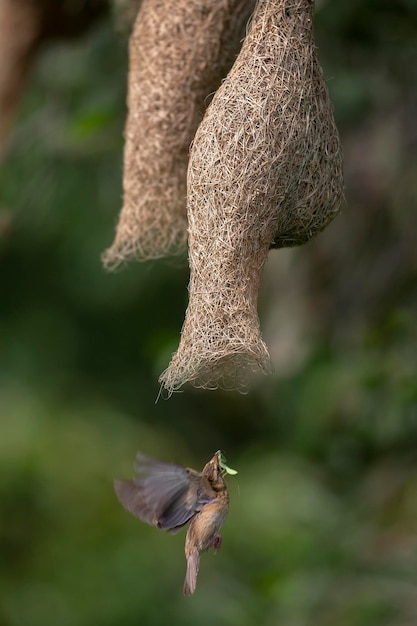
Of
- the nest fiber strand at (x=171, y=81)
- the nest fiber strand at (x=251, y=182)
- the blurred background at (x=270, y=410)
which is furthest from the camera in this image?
the blurred background at (x=270, y=410)

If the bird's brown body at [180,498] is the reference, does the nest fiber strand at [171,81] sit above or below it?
above

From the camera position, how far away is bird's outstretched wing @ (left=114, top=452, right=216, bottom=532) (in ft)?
6.59

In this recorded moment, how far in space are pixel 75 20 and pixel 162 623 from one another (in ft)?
6.95

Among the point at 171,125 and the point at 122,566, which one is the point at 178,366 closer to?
the point at 171,125

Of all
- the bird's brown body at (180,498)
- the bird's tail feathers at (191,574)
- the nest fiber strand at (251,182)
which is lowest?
the bird's tail feathers at (191,574)

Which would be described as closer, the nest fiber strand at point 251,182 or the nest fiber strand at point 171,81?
the nest fiber strand at point 251,182

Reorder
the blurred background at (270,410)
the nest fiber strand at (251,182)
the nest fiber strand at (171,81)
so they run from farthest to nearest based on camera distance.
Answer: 1. the blurred background at (270,410)
2. the nest fiber strand at (171,81)
3. the nest fiber strand at (251,182)

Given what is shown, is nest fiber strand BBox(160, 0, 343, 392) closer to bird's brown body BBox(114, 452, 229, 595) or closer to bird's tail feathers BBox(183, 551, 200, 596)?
bird's brown body BBox(114, 452, 229, 595)

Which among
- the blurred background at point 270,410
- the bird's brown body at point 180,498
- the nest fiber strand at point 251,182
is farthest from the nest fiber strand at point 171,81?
the bird's brown body at point 180,498

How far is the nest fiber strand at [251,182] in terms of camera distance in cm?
197

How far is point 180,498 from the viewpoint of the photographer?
2041 mm

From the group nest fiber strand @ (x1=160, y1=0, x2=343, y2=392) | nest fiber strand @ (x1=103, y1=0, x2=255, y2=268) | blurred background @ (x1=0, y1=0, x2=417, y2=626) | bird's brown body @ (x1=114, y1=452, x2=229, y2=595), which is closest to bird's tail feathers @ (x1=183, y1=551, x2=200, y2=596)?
bird's brown body @ (x1=114, y1=452, x2=229, y2=595)

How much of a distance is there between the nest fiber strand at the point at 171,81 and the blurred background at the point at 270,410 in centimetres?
48

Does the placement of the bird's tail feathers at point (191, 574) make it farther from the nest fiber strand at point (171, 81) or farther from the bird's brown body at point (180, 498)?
the nest fiber strand at point (171, 81)
